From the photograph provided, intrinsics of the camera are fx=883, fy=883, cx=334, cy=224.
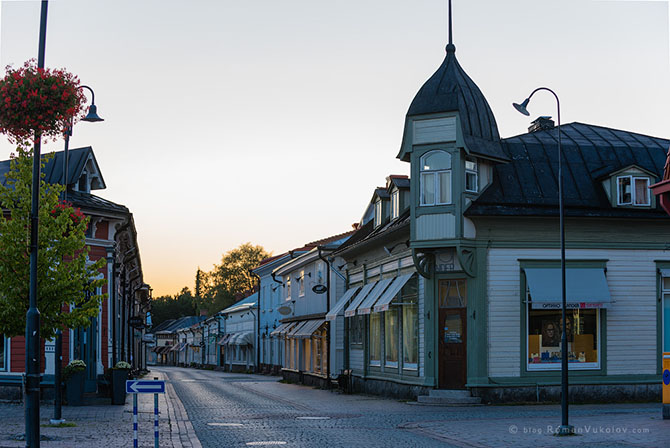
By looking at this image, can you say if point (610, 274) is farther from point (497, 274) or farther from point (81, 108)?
point (81, 108)

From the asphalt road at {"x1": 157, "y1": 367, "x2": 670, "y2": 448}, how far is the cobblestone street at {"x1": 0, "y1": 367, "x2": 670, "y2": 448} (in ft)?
0.06

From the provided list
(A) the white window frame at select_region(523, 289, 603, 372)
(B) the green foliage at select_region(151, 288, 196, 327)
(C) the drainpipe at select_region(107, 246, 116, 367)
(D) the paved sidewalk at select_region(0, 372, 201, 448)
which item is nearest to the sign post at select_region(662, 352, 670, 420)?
(A) the white window frame at select_region(523, 289, 603, 372)

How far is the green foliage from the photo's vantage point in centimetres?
16180

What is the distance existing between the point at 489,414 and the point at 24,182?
12.2 m

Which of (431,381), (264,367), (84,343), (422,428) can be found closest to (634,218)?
(431,381)

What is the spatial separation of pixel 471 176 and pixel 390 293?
4.81 metres

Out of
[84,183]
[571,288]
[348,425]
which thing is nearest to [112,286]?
[84,183]

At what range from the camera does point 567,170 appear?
27.6 m

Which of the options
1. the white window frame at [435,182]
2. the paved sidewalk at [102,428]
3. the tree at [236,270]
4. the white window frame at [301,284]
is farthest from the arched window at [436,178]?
the tree at [236,270]

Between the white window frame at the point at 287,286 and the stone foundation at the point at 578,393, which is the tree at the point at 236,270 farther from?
the stone foundation at the point at 578,393

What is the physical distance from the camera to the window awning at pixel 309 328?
128 ft

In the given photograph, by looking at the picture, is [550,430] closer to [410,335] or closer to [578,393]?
[578,393]

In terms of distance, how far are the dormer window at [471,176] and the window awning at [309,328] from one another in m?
13.9

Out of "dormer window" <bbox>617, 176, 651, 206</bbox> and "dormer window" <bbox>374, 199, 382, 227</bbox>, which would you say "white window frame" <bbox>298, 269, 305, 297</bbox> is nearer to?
"dormer window" <bbox>374, 199, 382, 227</bbox>
